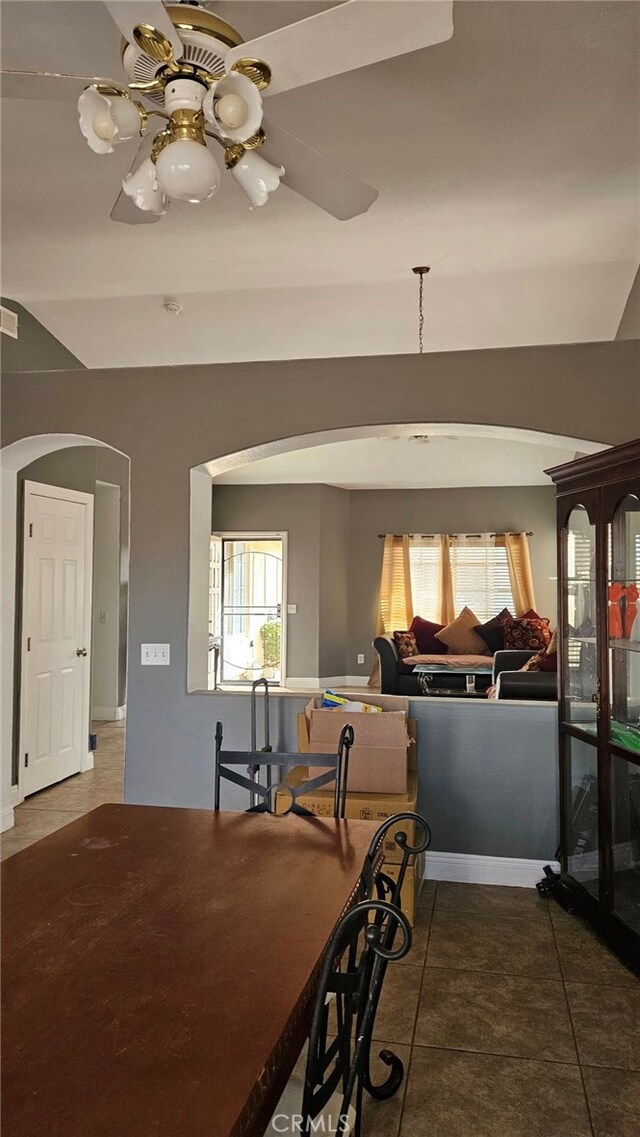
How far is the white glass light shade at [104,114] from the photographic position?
1.55m

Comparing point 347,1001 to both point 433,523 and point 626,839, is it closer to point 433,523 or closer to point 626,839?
point 626,839

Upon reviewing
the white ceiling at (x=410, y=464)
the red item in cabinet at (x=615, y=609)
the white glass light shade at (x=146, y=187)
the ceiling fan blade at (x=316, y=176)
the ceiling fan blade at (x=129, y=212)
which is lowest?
the red item in cabinet at (x=615, y=609)

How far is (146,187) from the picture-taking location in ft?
5.60

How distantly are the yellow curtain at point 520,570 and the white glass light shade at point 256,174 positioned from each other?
7.78m

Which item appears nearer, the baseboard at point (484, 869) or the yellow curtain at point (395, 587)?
the baseboard at point (484, 869)

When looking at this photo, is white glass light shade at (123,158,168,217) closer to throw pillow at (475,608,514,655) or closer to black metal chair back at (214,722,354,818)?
black metal chair back at (214,722,354,818)

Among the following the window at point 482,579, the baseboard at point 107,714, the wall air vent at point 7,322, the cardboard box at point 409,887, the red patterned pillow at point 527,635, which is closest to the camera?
the wall air vent at point 7,322

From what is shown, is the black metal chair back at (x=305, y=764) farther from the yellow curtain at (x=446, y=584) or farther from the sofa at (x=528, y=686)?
the yellow curtain at (x=446, y=584)

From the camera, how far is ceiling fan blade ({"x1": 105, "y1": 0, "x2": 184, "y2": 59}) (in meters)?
1.34

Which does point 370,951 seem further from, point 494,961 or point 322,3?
point 322,3

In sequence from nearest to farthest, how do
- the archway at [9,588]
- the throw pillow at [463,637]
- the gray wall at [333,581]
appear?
the archway at [9,588], the throw pillow at [463,637], the gray wall at [333,581]

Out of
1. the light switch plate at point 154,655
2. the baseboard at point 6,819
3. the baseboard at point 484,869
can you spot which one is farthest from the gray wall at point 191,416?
the baseboard at point 484,869

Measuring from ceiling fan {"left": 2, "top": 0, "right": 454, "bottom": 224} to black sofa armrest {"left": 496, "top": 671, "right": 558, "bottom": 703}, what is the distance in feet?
11.5

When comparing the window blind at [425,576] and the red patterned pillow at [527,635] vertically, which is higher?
the window blind at [425,576]
